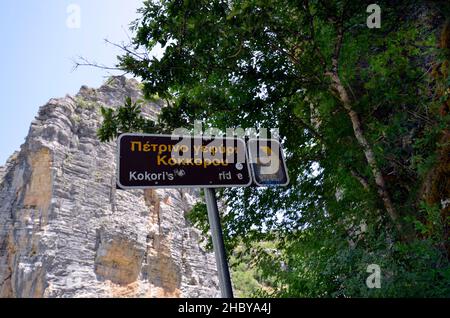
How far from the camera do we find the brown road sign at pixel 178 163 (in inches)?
87.5

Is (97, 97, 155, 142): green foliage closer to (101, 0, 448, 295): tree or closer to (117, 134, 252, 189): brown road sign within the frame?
(101, 0, 448, 295): tree

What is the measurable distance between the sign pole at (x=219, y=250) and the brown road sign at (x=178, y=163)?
10 cm

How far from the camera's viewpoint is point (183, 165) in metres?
2.30

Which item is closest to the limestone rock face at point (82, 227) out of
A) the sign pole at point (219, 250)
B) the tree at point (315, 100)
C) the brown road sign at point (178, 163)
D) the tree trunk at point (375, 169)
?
the tree at point (315, 100)

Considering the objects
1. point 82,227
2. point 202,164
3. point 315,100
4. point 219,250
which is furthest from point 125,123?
point 82,227

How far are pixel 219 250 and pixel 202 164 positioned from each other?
542 millimetres

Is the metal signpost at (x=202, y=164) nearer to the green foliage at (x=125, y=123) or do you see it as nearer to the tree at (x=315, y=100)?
the tree at (x=315, y=100)

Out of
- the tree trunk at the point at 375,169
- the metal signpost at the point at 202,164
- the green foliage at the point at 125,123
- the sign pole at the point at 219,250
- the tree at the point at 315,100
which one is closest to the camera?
the sign pole at the point at 219,250

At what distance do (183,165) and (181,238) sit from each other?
133 ft

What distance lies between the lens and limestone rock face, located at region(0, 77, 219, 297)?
106 feet

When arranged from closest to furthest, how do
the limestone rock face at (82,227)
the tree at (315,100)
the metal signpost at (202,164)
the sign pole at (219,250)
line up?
the sign pole at (219,250), the metal signpost at (202,164), the tree at (315,100), the limestone rock face at (82,227)

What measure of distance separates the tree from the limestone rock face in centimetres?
3014
